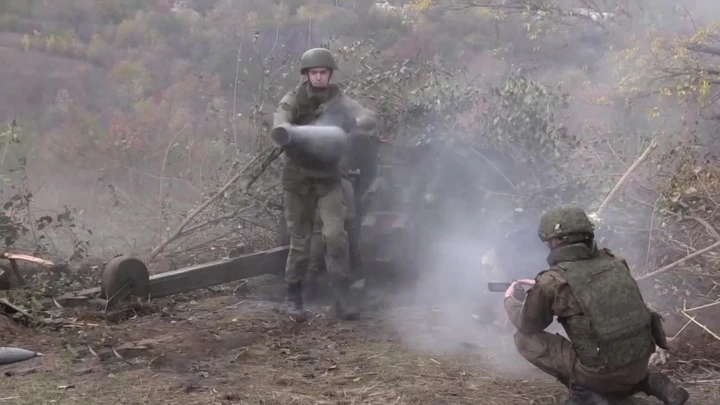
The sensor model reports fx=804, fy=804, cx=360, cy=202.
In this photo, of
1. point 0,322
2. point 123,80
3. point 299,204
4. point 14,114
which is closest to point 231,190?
point 299,204

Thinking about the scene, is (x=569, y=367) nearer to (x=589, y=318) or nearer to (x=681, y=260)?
(x=589, y=318)

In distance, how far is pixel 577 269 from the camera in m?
4.14

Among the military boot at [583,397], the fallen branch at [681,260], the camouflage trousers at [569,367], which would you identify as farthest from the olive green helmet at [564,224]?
the fallen branch at [681,260]

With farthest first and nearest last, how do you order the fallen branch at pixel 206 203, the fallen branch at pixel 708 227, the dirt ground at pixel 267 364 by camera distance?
the fallen branch at pixel 206 203
the fallen branch at pixel 708 227
the dirt ground at pixel 267 364

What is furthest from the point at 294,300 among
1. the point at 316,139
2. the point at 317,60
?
the point at 317,60

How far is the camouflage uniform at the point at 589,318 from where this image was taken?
13.4 ft

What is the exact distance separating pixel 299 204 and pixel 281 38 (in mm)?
7163

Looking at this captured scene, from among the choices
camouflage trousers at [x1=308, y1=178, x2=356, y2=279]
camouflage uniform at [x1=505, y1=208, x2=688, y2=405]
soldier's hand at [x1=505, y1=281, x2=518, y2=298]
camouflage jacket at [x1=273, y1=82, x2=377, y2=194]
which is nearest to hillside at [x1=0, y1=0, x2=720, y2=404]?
camouflage trousers at [x1=308, y1=178, x2=356, y2=279]

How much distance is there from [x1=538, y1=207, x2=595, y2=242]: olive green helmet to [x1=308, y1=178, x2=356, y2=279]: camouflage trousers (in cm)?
257

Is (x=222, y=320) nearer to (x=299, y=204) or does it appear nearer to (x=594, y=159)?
(x=299, y=204)

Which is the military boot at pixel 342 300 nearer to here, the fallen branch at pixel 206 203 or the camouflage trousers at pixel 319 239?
the camouflage trousers at pixel 319 239

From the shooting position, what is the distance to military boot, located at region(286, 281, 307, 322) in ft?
21.1

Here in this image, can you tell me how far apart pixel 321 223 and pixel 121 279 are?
1.67m

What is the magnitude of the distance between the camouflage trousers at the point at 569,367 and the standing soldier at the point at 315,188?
230cm
